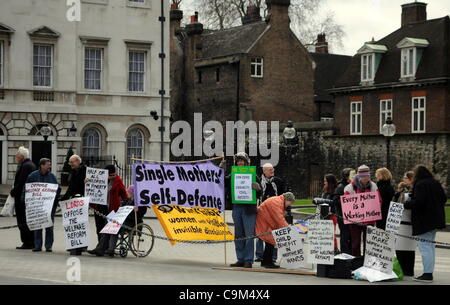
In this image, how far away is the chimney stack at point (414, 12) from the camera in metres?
59.5

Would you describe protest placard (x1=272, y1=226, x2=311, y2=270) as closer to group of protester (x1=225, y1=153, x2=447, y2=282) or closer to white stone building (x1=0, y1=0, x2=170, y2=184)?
group of protester (x1=225, y1=153, x2=447, y2=282)

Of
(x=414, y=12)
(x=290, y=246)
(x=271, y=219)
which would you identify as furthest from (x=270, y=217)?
(x=414, y=12)

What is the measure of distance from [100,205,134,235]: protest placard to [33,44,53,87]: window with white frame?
83.4ft

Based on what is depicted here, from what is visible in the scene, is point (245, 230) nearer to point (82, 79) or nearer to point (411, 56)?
point (82, 79)

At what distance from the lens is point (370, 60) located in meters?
57.9

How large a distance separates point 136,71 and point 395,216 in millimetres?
30969

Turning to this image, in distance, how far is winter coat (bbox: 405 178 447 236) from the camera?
50.6ft

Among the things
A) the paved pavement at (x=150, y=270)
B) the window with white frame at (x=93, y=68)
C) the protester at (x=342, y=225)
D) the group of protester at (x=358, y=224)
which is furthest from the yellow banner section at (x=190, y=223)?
the window with white frame at (x=93, y=68)

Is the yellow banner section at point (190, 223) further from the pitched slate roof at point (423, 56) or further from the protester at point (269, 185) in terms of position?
the pitched slate roof at point (423, 56)

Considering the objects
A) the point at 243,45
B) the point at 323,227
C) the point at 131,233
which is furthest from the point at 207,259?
the point at 243,45

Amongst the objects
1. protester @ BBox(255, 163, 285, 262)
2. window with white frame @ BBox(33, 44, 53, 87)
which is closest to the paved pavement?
protester @ BBox(255, 163, 285, 262)

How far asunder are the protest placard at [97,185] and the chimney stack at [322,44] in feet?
195
